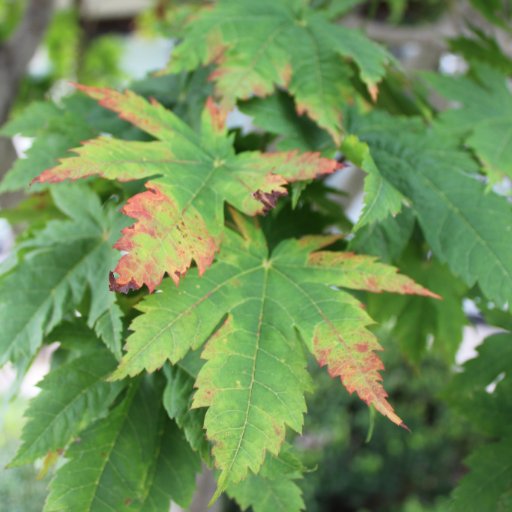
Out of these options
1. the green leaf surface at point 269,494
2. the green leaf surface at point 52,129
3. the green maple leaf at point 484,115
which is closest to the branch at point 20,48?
the green leaf surface at point 52,129

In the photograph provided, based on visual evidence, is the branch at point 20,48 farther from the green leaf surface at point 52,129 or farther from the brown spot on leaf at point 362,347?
the brown spot on leaf at point 362,347

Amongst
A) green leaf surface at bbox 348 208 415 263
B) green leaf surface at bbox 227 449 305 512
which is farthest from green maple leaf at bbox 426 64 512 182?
green leaf surface at bbox 227 449 305 512

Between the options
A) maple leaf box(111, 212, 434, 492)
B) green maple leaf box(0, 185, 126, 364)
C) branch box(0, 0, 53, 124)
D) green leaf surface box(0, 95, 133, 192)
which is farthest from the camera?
branch box(0, 0, 53, 124)

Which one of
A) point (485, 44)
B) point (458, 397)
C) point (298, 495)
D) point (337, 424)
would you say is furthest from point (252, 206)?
point (337, 424)

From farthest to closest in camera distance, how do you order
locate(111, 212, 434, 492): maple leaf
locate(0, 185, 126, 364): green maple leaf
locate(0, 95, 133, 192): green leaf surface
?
1. locate(0, 95, 133, 192): green leaf surface
2. locate(0, 185, 126, 364): green maple leaf
3. locate(111, 212, 434, 492): maple leaf

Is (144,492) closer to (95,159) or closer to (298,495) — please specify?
(298,495)

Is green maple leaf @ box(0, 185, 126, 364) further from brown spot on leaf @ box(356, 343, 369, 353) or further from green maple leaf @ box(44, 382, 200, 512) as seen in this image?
brown spot on leaf @ box(356, 343, 369, 353)

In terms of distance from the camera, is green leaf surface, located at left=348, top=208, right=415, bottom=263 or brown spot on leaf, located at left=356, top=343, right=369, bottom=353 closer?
brown spot on leaf, located at left=356, top=343, right=369, bottom=353

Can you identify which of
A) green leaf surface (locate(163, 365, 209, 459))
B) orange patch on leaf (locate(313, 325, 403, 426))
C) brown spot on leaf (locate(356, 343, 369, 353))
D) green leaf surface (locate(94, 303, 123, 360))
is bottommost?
green leaf surface (locate(163, 365, 209, 459))
